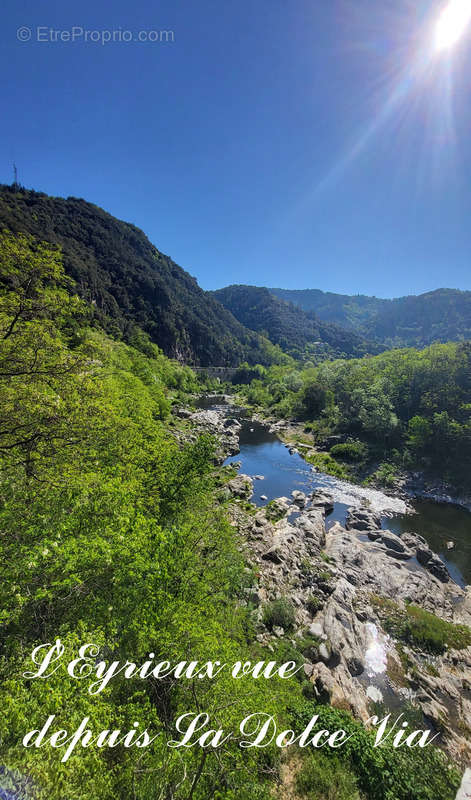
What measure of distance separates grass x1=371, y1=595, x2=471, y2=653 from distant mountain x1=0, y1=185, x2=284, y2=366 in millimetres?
103654

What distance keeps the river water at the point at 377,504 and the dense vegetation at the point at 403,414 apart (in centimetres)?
658

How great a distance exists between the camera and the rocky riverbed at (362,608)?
1162cm

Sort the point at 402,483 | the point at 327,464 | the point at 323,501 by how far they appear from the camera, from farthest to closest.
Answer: the point at 327,464 → the point at 402,483 → the point at 323,501

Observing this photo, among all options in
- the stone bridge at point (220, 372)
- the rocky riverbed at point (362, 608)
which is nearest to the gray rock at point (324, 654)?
the rocky riverbed at point (362, 608)

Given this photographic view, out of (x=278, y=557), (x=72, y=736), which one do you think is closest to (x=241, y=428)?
(x=278, y=557)

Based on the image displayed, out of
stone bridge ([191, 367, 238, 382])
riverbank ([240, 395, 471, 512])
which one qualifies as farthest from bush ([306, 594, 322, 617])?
stone bridge ([191, 367, 238, 382])

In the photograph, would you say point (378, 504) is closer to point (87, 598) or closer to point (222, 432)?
point (222, 432)

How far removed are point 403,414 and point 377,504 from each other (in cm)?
2605

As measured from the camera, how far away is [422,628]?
15.2 metres

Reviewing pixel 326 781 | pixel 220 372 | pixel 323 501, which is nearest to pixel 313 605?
pixel 326 781

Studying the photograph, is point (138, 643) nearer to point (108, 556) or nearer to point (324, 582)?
point (108, 556)

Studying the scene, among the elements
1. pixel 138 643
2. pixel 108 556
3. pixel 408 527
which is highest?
pixel 108 556

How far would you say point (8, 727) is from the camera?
4492 millimetres

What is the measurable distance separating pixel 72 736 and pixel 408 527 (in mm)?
31369
